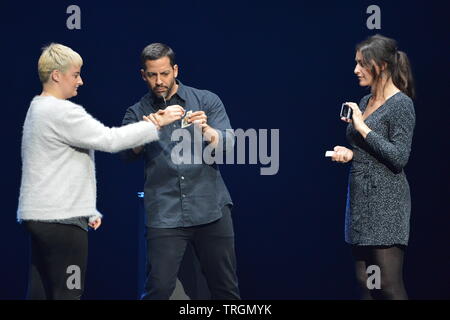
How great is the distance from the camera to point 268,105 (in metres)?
3.98

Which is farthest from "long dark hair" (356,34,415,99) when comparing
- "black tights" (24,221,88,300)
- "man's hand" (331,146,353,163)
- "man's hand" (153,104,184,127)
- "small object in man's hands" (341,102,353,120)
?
"black tights" (24,221,88,300)

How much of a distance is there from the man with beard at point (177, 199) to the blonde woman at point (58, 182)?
33 cm

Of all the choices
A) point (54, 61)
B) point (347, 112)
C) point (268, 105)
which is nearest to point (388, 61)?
point (347, 112)

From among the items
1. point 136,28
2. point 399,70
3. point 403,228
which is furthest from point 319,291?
point 136,28

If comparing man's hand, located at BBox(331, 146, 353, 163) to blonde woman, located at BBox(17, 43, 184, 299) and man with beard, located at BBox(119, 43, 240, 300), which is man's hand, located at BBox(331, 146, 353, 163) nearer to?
man with beard, located at BBox(119, 43, 240, 300)

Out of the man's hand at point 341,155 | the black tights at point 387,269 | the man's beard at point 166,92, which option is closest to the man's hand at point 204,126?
the man's beard at point 166,92

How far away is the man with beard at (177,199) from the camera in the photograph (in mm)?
3111

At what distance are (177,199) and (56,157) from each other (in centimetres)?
58

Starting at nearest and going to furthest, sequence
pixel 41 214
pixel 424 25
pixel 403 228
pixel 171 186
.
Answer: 1. pixel 41 214
2. pixel 403 228
3. pixel 171 186
4. pixel 424 25

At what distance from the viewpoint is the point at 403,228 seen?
2.95 meters

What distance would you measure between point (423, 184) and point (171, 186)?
1528 mm

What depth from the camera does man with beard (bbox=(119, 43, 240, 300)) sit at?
3111 millimetres

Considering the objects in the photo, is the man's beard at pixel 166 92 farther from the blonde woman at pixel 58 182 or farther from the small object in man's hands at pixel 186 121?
the blonde woman at pixel 58 182

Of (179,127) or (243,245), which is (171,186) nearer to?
(179,127)
